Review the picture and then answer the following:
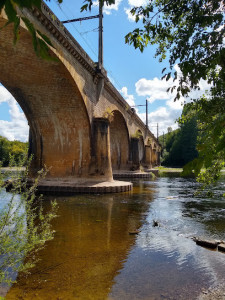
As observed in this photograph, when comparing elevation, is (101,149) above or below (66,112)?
below

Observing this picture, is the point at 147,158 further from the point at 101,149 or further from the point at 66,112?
the point at 66,112

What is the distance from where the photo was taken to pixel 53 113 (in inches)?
584

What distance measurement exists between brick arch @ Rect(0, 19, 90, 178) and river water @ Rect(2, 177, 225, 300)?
750cm

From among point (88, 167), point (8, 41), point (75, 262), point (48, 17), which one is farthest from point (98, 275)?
point (88, 167)

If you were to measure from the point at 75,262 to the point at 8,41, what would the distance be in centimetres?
836

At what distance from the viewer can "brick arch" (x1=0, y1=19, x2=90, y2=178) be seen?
39.9 feet

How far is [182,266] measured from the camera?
3990 mm

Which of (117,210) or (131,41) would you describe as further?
(117,210)

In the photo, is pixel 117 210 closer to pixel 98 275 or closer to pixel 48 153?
pixel 98 275

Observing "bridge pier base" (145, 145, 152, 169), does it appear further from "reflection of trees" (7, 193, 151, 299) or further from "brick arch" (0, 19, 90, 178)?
"reflection of trees" (7, 193, 151, 299)

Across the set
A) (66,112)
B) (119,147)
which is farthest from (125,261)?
(119,147)

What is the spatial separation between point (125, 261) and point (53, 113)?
39.1ft

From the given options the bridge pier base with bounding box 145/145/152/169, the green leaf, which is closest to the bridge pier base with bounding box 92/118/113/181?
the green leaf

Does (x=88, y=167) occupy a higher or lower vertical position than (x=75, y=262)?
higher
